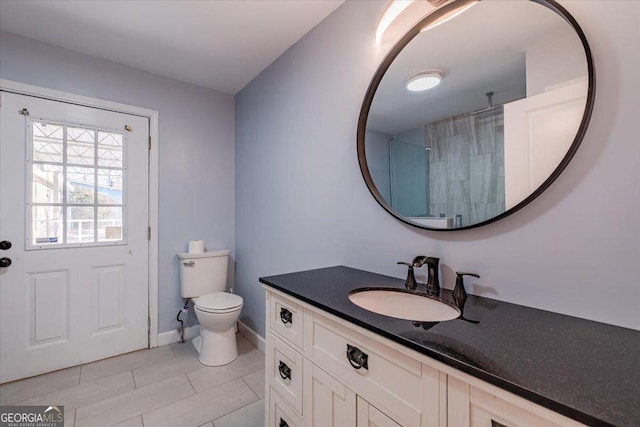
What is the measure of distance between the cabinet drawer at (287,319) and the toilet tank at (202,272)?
1.46 metres

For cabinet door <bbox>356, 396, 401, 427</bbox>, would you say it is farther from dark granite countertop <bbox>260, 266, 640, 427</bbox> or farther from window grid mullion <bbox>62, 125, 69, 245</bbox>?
window grid mullion <bbox>62, 125, 69, 245</bbox>

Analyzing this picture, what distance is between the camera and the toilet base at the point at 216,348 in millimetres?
2176

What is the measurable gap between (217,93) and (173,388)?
257cm

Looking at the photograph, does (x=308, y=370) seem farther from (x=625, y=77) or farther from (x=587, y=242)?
(x=625, y=77)

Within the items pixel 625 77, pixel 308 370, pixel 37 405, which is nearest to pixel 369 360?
pixel 308 370

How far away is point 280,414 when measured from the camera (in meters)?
1.26

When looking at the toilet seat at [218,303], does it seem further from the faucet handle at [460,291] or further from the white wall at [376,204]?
the faucet handle at [460,291]

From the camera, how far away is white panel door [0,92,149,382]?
77.1 inches

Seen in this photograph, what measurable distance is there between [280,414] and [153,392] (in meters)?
1.11

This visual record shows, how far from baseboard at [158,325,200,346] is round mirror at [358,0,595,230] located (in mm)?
2276

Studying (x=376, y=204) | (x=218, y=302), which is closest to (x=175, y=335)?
(x=218, y=302)

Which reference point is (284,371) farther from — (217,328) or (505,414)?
(217,328)

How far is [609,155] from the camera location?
80cm

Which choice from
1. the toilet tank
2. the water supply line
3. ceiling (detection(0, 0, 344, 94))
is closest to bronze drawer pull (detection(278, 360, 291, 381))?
the toilet tank
